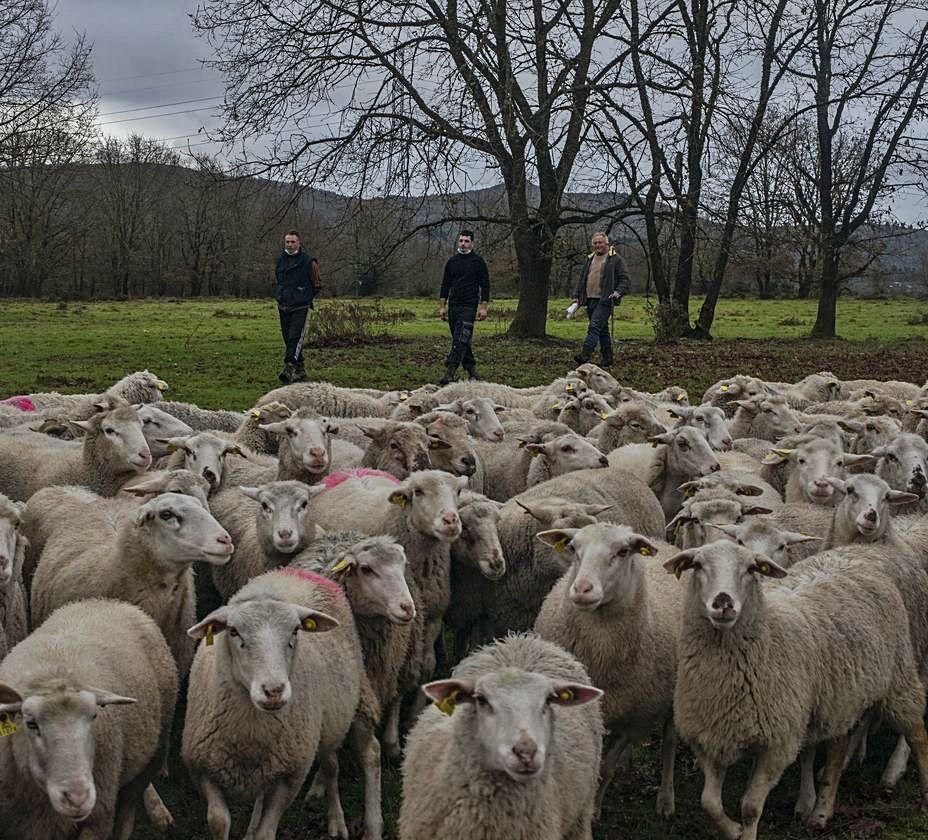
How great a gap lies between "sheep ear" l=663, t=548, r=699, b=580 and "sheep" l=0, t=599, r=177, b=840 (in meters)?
2.34

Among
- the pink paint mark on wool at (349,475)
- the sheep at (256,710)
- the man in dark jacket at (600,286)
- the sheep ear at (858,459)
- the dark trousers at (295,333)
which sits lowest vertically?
the sheep at (256,710)

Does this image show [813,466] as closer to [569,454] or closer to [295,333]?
[569,454]

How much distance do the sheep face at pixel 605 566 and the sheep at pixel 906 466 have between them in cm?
306

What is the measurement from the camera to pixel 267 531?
554cm

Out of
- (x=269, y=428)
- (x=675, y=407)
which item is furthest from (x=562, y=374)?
(x=269, y=428)

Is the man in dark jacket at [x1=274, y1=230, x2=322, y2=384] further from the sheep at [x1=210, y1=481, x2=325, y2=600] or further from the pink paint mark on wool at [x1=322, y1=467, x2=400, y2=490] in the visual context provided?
the sheep at [x1=210, y1=481, x2=325, y2=600]

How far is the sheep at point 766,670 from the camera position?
4.46 m

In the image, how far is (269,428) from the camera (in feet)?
24.7

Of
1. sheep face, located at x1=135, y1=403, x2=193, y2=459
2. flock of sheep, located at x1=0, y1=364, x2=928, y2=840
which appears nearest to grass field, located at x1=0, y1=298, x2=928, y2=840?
flock of sheep, located at x1=0, y1=364, x2=928, y2=840

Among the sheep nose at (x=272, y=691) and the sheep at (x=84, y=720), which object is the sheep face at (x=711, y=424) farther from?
the sheep nose at (x=272, y=691)

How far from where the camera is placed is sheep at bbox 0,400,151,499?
284 inches

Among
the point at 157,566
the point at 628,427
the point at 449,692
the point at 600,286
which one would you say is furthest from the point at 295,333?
the point at 449,692

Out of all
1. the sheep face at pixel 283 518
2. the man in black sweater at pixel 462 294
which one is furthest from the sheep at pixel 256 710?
the man in black sweater at pixel 462 294

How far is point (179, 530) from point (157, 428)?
11.4ft
